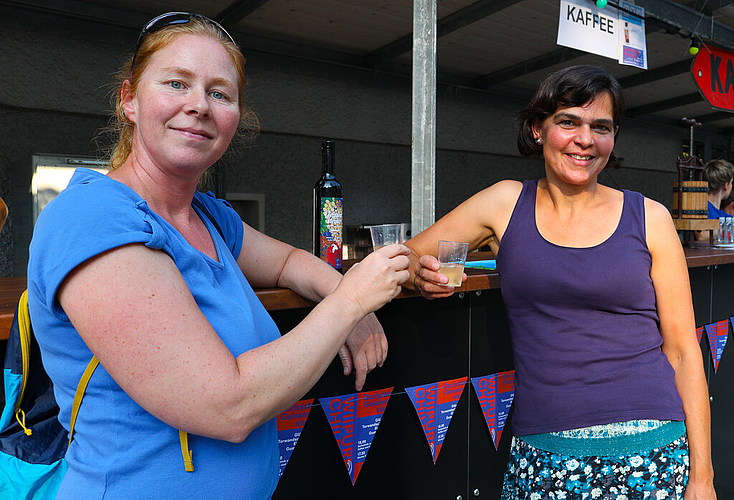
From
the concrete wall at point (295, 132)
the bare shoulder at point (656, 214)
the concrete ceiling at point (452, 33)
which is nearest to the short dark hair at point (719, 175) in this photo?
the concrete ceiling at point (452, 33)

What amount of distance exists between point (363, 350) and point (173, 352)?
0.62 m

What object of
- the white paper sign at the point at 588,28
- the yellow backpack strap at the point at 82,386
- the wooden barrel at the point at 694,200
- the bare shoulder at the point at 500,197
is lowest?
the yellow backpack strap at the point at 82,386

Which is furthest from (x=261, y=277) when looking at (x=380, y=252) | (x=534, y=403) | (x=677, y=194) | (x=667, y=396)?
(x=677, y=194)

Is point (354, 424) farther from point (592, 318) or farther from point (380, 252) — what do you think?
point (380, 252)

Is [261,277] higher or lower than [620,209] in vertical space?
lower

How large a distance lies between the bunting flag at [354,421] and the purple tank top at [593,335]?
0.50m

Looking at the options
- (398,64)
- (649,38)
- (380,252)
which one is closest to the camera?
(380,252)

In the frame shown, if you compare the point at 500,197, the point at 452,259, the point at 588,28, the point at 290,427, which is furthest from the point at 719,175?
the point at 290,427

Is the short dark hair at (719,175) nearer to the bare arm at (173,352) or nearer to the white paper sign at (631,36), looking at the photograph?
the white paper sign at (631,36)

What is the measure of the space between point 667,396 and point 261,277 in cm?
117

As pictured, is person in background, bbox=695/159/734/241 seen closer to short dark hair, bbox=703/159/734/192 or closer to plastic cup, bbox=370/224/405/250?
short dark hair, bbox=703/159/734/192

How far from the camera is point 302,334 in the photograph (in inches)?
35.9

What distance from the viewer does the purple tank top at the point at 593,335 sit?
1523mm

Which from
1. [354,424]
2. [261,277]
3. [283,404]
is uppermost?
[261,277]
